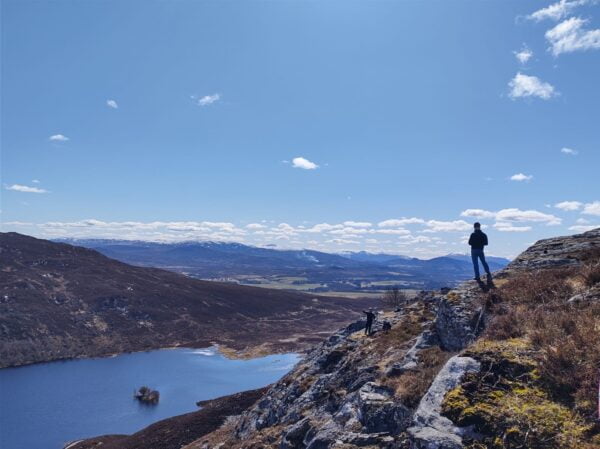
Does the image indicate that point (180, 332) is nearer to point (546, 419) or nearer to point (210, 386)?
point (210, 386)

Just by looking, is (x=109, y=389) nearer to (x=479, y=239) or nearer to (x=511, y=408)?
(x=479, y=239)

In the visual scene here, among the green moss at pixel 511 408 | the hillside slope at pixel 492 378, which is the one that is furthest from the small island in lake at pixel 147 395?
the green moss at pixel 511 408

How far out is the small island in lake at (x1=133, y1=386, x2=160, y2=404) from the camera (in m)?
69.4

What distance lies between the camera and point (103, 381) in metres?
82.8

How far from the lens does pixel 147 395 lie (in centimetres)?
7062

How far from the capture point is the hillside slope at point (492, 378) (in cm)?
867

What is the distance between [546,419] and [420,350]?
10.6 metres

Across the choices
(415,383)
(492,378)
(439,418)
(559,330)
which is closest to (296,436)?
(415,383)

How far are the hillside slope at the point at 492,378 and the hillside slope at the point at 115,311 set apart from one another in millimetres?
100119

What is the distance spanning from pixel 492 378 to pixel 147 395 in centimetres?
7252

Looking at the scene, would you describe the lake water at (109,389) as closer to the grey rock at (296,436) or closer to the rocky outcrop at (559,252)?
the grey rock at (296,436)

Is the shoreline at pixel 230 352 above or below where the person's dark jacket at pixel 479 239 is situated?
below

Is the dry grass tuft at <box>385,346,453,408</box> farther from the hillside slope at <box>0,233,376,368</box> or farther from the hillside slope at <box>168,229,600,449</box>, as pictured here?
the hillside slope at <box>0,233,376,368</box>

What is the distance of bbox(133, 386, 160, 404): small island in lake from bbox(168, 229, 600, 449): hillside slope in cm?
5434
